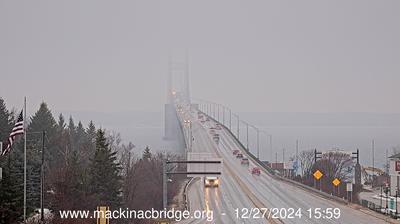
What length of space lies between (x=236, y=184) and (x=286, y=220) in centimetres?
1869

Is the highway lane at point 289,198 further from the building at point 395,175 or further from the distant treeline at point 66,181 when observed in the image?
the building at point 395,175

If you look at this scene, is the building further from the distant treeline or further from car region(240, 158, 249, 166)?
the distant treeline

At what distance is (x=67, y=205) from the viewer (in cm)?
3528

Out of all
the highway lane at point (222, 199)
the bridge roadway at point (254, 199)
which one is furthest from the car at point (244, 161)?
the highway lane at point (222, 199)

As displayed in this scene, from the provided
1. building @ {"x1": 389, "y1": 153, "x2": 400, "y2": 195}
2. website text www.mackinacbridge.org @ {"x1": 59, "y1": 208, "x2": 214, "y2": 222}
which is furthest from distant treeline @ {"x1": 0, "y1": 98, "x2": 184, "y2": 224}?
building @ {"x1": 389, "y1": 153, "x2": 400, "y2": 195}

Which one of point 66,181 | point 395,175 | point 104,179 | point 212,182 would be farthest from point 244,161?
point 66,181

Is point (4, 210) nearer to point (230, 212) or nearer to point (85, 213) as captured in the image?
point (85, 213)

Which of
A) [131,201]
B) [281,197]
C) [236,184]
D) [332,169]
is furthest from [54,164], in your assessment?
[332,169]

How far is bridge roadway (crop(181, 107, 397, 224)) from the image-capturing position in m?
37.5

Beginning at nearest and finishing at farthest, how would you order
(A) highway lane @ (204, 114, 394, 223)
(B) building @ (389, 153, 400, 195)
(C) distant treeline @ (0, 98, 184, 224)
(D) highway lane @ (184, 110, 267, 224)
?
(C) distant treeline @ (0, 98, 184, 224) < (A) highway lane @ (204, 114, 394, 223) < (D) highway lane @ (184, 110, 267, 224) < (B) building @ (389, 153, 400, 195)

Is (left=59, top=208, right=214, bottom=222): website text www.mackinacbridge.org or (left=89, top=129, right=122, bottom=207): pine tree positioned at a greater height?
(left=89, top=129, right=122, bottom=207): pine tree

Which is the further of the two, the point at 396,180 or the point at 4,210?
the point at 396,180

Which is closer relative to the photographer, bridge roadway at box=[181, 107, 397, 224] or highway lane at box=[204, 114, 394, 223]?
highway lane at box=[204, 114, 394, 223]

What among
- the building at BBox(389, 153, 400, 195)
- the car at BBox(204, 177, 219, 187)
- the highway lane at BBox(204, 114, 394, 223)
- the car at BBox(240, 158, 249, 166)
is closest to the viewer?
the highway lane at BBox(204, 114, 394, 223)
